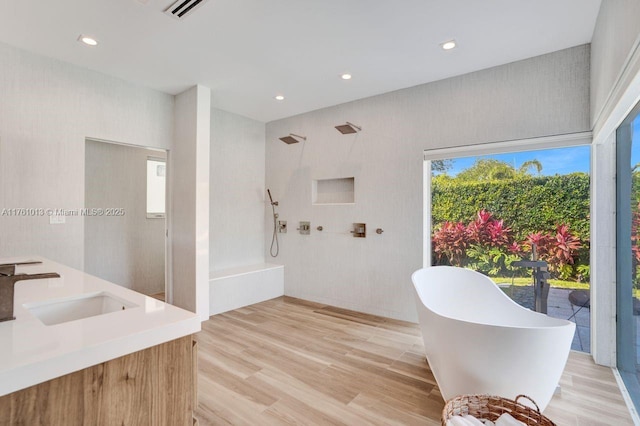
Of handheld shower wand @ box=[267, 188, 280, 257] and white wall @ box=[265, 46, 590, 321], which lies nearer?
white wall @ box=[265, 46, 590, 321]

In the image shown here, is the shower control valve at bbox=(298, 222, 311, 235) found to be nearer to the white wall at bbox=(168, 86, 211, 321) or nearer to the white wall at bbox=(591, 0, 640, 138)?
the white wall at bbox=(168, 86, 211, 321)

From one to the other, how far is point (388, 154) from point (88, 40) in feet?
10.2

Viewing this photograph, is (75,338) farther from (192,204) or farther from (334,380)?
(192,204)

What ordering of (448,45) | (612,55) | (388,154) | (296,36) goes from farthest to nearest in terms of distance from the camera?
(388,154), (448,45), (296,36), (612,55)

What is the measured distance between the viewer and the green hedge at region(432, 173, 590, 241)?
281 centimetres


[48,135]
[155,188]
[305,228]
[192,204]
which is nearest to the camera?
[48,135]

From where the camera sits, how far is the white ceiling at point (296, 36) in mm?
2248

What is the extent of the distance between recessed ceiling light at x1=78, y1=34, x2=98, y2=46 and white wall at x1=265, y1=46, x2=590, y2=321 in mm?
2554

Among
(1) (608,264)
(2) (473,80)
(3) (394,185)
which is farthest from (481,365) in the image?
(2) (473,80)

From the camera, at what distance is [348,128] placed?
3.91 metres

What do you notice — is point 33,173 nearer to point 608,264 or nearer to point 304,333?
point 304,333

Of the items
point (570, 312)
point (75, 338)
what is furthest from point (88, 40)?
point (570, 312)

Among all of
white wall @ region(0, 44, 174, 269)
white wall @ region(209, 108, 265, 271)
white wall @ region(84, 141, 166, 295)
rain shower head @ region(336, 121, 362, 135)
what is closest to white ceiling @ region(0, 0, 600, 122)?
white wall @ region(0, 44, 174, 269)

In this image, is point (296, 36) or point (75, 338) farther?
point (296, 36)
